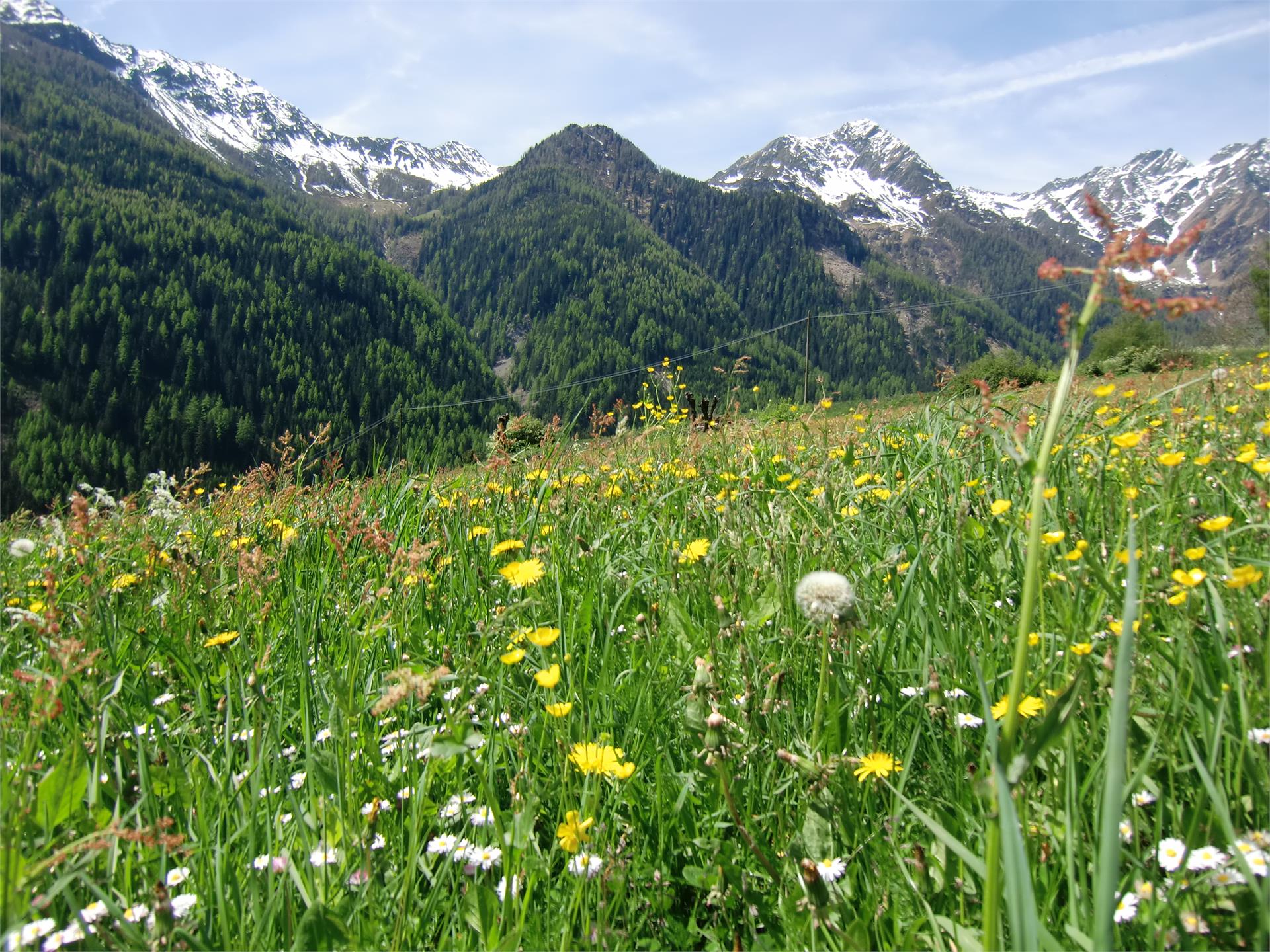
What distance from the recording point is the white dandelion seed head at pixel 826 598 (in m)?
1.27

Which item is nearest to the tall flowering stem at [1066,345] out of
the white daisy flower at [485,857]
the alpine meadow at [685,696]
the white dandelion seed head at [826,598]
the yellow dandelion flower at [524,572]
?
the alpine meadow at [685,696]

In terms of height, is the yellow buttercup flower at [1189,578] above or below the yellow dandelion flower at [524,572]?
above

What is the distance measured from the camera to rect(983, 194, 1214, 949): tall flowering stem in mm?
663

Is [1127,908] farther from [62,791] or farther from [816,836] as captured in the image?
[62,791]

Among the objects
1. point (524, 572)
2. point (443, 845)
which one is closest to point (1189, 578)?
point (524, 572)

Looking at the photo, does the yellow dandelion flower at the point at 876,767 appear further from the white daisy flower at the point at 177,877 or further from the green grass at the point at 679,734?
the white daisy flower at the point at 177,877

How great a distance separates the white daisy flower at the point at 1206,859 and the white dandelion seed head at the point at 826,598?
59 cm

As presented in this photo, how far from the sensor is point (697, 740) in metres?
1.57

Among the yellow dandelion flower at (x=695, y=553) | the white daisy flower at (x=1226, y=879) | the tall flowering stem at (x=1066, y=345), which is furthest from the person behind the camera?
the yellow dandelion flower at (x=695, y=553)

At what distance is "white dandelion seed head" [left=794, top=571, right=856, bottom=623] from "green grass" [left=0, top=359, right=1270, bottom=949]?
13 cm

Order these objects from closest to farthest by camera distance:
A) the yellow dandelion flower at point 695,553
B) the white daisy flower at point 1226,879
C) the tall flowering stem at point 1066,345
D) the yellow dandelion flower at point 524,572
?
1. the tall flowering stem at point 1066,345
2. the white daisy flower at point 1226,879
3. the yellow dandelion flower at point 524,572
4. the yellow dandelion flower at point 695,553

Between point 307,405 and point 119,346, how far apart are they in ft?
88.2

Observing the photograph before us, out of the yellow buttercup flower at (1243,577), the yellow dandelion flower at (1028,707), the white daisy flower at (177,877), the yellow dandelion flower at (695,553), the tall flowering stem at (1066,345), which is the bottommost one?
the white daisy flower at (177,877)

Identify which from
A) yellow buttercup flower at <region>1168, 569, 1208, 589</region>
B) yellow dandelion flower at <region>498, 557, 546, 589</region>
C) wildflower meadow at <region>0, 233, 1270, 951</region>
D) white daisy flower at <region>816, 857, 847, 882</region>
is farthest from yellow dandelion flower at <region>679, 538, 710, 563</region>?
yellow buttercup flower at <region>1168, 569, 1208, 589</region>
